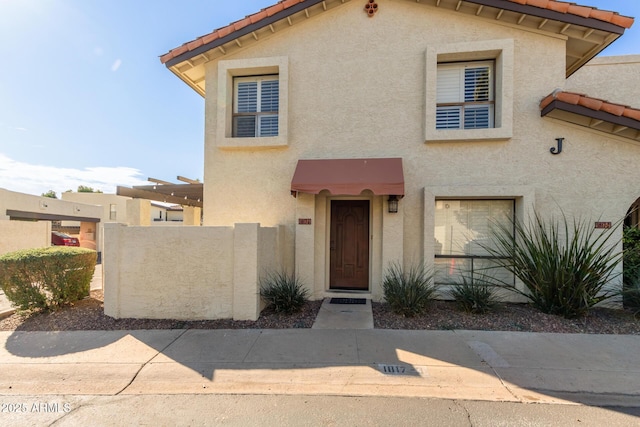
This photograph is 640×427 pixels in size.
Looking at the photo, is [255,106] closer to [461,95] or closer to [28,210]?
[461,95]

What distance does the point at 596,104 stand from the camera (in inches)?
239

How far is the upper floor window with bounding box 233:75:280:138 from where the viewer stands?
8.06 metres

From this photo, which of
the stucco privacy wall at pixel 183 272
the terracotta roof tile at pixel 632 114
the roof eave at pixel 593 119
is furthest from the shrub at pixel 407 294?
the terracotta roof tile at pixel 632 114

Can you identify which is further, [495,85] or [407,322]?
[495,85]

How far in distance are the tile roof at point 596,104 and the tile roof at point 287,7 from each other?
5.96 ft

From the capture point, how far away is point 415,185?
714cm

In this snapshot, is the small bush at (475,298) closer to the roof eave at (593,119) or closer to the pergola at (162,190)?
the roof eave at (593,119)

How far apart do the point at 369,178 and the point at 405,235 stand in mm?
1882

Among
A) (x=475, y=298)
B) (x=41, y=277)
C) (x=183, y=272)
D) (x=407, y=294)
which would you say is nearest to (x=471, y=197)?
(x=475, y=298)

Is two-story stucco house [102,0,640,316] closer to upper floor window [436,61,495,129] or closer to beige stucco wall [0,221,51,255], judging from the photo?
upper floor window [436,61,495,129]

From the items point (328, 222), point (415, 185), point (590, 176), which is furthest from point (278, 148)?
point (590, 176)

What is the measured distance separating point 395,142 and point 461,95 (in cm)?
218

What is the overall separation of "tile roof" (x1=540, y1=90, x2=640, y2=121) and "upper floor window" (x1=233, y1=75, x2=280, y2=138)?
683 cm

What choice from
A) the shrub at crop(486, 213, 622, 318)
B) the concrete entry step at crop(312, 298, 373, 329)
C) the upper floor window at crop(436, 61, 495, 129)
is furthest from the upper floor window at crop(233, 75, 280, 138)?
the shrub at crop(486, 213, 622, 318)
